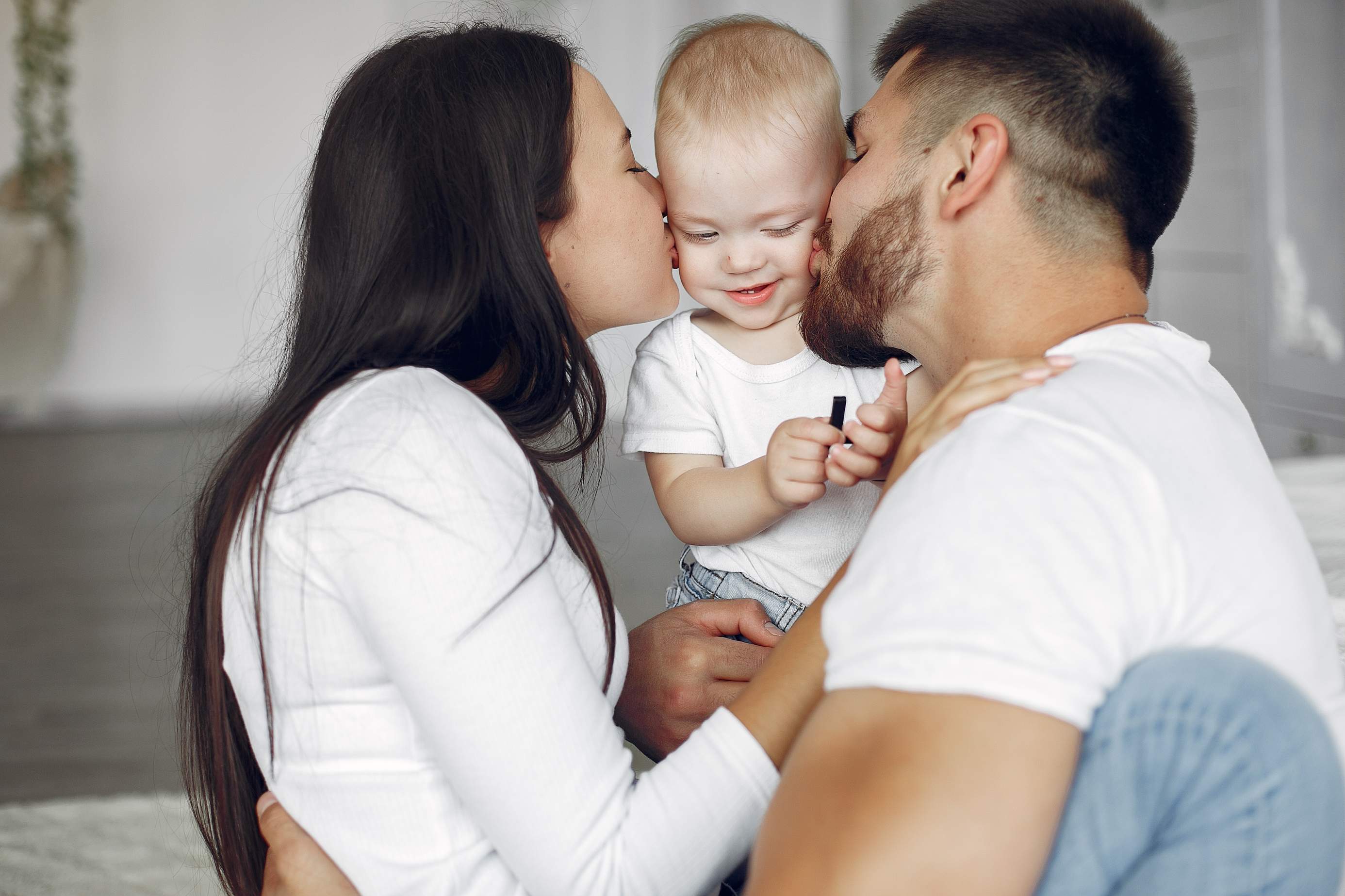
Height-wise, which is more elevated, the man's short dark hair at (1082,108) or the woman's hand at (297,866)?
the man's short dark hair at (1082,108)

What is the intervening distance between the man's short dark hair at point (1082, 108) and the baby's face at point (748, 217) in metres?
0.32

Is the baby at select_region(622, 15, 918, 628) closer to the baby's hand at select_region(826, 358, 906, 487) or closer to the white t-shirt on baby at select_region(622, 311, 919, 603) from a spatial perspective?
the white t-shirt on baby at select_region(622, 311, 919, 603)

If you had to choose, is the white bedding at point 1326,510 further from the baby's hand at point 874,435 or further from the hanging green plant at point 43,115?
the hanging green plant at point 43,115

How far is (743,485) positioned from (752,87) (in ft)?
1.91

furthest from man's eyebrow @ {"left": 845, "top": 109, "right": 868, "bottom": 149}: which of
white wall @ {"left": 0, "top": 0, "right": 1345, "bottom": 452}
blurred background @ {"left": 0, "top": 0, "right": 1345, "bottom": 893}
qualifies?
white wall @ {"left": 0, "top": 0, "right": 1345, "bottom": 452}

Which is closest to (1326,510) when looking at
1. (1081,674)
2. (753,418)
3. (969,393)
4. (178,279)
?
(753,418)

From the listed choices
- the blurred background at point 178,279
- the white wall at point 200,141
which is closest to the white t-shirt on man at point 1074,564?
the blurred background at point 178,279

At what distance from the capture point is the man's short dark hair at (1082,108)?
1143mm

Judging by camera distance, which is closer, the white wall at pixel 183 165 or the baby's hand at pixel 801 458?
the baby's hand at pixel 801 458

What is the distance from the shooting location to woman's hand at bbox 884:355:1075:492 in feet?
2.87

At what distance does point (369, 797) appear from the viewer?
3.23 feet

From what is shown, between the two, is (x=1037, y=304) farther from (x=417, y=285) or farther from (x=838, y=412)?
(x=417, y=285)

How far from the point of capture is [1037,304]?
44.8 inches

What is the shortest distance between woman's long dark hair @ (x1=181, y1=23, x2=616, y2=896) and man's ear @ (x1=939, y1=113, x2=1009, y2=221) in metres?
0.45
